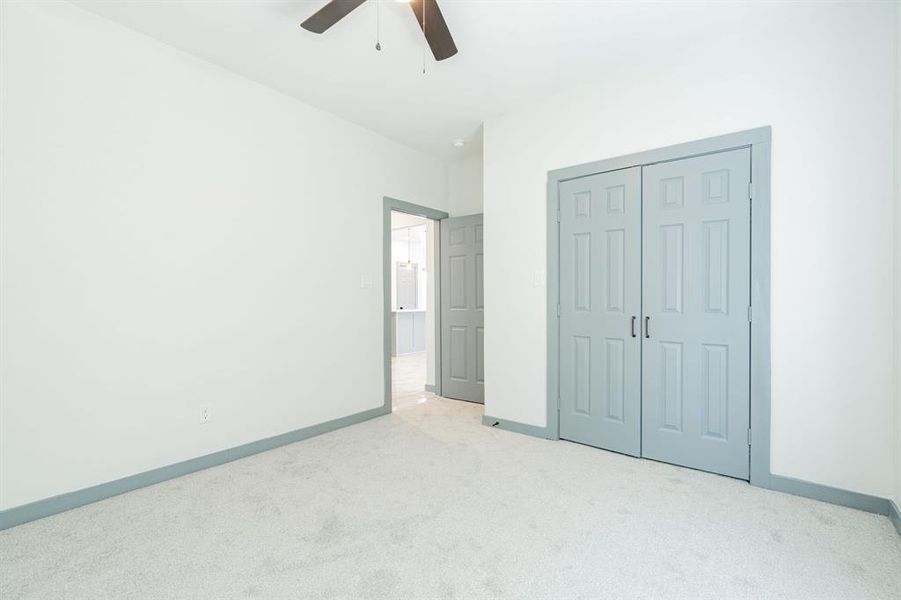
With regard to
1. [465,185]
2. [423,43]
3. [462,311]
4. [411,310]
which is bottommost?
[411,310]

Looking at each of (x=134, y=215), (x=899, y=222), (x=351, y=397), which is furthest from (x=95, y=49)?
(x=899, y=222)

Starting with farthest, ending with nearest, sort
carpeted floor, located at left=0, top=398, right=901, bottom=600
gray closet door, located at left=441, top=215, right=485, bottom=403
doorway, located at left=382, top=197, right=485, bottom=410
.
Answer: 1. gray closet door, located at left=441, top=215, right=485, bottom=403
2. doorway, located at left=382, top=197, right=485, bottom=410
3. carpeted floor, located at left=0, top=398, right=901, bottom=600

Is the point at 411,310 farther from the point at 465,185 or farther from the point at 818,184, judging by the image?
the point at 818,184

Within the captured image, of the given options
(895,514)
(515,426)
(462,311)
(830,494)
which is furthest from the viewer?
(462,311)

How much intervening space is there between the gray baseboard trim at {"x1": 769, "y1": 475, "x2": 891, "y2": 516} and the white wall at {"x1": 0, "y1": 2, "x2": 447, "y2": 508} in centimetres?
315

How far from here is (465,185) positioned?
4.87 m

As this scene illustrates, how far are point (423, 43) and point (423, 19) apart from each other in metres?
0.63

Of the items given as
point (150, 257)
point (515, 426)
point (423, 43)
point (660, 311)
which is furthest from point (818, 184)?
point (150, 257)

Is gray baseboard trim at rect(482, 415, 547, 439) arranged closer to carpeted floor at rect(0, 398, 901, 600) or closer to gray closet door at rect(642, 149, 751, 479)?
carpeted floor at rect(0, 398, 901, 600)

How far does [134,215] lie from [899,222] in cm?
412

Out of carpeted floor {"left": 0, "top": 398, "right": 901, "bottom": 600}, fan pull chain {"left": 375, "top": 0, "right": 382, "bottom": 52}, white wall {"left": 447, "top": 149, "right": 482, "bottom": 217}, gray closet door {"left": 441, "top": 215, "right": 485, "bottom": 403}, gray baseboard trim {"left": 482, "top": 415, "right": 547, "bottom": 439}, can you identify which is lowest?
carpeted floor {"left": 0, "top": 398, "right": 901, "bottom": 600}

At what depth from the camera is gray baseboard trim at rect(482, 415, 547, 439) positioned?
348 centimetres

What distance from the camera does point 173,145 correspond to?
2748 millimetres

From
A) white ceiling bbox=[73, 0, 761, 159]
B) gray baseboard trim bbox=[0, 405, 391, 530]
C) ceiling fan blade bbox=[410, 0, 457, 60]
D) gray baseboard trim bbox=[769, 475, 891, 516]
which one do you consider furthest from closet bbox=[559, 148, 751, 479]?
gray baseboard trim bbox=[0, 405, 391, 530]
